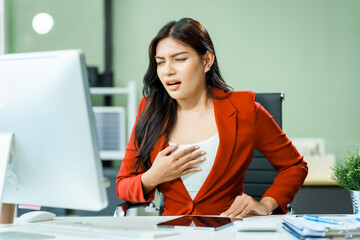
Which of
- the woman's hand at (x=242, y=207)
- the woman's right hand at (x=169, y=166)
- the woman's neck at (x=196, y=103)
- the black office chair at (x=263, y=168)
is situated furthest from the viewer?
the black office chair at (x=263, y=168)

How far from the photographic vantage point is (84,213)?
3193mm

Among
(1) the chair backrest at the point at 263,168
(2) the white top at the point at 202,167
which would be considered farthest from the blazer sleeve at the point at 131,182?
(1) the chair backrest at the point at 263,168

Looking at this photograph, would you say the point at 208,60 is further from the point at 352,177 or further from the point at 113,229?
the point at 113,229

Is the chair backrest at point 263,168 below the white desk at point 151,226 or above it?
above

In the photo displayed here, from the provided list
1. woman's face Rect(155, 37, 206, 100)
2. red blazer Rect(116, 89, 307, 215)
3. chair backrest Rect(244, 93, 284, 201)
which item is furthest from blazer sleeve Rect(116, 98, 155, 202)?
chair backrest Rect(244, 93, 284, 201)

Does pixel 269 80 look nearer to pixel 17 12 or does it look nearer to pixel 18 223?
pixel 17 12

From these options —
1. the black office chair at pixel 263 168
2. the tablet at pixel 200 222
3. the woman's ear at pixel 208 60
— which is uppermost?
the woman's ear at pixel 208 60

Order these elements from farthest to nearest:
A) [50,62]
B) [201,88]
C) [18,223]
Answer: [201,88] < [18,223] < [50,62]

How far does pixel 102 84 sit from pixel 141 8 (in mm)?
718

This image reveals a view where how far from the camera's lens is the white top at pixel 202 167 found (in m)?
1.56

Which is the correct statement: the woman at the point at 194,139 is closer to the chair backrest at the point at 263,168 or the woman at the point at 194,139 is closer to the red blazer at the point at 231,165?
the red blazer at the point at 231,165

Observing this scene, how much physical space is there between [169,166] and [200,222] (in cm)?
32

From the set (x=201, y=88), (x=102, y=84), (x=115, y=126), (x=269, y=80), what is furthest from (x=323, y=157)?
(x=102, y=84)

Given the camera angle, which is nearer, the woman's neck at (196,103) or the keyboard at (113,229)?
the keyboard at (113,229)
